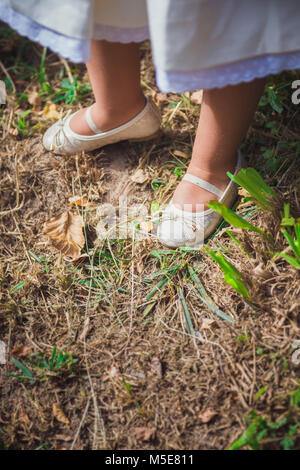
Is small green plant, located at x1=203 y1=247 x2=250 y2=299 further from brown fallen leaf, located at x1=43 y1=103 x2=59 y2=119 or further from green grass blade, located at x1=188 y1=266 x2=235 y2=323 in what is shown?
brown fallen leaf, located at x1=43 y1=103 x2=59 y2=119

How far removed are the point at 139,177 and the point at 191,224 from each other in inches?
14.1

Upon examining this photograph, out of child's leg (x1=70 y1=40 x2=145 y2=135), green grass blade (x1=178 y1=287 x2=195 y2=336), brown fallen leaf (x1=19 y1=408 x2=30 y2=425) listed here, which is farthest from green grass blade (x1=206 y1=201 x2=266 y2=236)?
brown fallen leaf (x1=19 y1=408 x2=30 y2=425)

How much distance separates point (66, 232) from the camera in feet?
4.58

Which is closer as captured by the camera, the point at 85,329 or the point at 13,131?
the point at 85,329

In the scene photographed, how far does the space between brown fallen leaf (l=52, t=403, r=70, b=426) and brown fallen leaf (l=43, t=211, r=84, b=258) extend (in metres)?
0.51

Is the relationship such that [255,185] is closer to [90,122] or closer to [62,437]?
[90,122]

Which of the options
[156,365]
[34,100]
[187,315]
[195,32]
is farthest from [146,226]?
[34,100]

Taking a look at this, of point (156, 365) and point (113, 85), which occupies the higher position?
point (113, 85)

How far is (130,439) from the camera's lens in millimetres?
1070

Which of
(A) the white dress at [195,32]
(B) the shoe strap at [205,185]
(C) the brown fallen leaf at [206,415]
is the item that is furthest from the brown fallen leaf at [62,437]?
(A) the white dress at [195,32]

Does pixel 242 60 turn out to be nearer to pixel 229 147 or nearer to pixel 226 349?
pixel 229 147

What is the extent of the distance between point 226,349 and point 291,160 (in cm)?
78

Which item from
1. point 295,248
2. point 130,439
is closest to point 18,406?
point 130,439

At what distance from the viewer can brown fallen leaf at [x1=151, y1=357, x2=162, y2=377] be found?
1.14m
